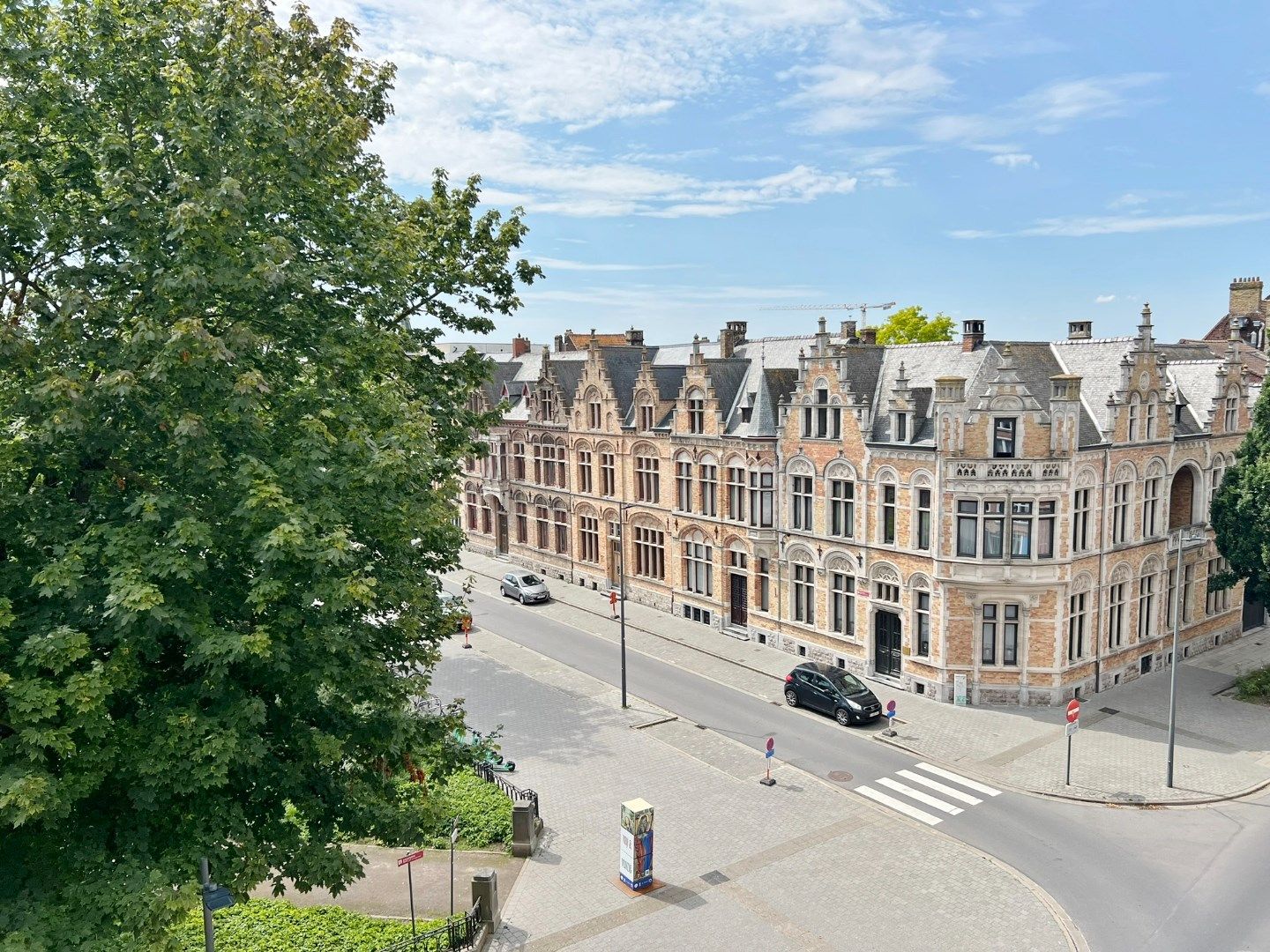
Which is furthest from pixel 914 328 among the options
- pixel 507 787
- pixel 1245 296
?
pixel 507 787

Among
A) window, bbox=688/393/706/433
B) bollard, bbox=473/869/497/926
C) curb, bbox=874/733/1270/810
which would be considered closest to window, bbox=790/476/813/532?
window, bbox=688/393/706/433

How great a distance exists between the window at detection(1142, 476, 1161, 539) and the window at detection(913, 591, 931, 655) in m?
8.72

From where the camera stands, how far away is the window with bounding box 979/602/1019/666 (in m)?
29.4

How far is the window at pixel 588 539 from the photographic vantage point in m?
46.5

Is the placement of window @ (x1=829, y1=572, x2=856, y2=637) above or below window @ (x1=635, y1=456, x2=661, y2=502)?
below

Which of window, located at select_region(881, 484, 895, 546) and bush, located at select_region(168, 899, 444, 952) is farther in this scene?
window, located at select_region(881, 484, 895, 546)

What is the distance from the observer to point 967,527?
2912 cm

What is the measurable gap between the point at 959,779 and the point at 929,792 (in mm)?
1323

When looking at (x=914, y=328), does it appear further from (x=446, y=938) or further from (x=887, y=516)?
(x=446, y=938)

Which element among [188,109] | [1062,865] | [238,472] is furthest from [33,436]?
[1062,865]

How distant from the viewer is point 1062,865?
65.4 feet

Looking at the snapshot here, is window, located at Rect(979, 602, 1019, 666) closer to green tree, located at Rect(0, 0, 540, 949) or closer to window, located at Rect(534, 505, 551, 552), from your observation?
green tree, located at Rect(0, 0, 540, 949)

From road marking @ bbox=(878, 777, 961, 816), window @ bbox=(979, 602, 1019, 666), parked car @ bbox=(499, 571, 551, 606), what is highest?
window @ bbox=(979, 602, 1019, 666)

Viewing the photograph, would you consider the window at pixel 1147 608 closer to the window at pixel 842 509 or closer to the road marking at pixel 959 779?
the window at pixel 842 509
